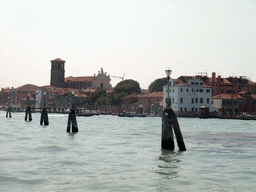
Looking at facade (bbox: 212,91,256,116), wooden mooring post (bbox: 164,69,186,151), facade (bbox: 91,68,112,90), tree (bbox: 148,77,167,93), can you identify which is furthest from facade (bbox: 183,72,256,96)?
wooden mooring post (bbox: 164,69,186,151)

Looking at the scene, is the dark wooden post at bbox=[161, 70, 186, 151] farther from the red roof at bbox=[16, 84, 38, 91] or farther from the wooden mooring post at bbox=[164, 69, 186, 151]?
the red roof at bbox=[16, 84, 38, 91]

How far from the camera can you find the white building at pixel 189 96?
99.0m

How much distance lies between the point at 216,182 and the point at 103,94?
398 feet

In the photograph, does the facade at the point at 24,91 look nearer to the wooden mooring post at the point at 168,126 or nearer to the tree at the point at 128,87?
the tree at the point at 128,87

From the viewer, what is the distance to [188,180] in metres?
13.4

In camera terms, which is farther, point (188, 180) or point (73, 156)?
point (73, 156)

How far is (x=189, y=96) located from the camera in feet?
329

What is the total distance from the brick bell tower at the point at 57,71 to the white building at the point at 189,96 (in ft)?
276

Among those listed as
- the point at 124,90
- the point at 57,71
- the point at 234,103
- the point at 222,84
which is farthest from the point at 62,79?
the point at 234,103

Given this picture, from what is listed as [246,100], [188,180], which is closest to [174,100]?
[246,100]

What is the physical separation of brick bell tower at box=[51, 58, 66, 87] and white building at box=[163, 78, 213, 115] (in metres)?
84.0

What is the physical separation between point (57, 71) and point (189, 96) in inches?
3433

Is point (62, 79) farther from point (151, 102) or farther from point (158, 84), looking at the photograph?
point (151, 102)

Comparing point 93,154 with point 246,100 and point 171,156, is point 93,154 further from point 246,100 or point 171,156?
point 246,100
